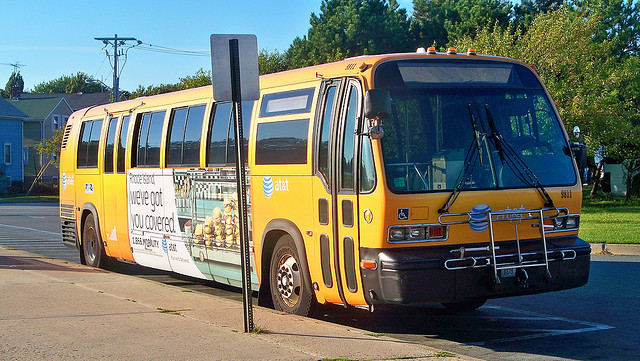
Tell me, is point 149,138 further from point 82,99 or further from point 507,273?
point 82,99

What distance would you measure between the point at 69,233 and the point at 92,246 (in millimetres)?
1208

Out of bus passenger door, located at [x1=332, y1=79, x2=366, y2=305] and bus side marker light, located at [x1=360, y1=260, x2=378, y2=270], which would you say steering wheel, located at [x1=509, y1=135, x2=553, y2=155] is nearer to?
bus passenger door, located at [x1=332, y1=79, x2=366, y2=305]

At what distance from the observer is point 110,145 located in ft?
46.3

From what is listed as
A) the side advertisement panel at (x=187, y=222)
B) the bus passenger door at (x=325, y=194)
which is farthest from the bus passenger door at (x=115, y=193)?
the bus passenger door at (x=325, y=194)

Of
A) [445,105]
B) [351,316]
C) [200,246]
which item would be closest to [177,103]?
[200,246]

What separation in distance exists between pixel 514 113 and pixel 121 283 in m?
6.09

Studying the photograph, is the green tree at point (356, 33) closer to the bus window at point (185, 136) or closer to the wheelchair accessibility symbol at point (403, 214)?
the bus window at point (185, 136)

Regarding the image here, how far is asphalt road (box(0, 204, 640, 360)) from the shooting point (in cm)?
752

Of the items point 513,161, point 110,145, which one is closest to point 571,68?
point 110,145

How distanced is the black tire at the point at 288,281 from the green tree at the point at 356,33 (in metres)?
48.5

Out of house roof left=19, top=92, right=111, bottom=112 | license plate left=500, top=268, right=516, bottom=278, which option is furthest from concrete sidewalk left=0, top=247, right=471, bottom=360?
house roof left=19, top=92, right=111, bottom=112

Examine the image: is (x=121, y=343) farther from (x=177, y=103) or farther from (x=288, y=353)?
(x=177, y=103)

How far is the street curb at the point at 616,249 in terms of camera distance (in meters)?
15.5

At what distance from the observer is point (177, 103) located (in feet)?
39.1
